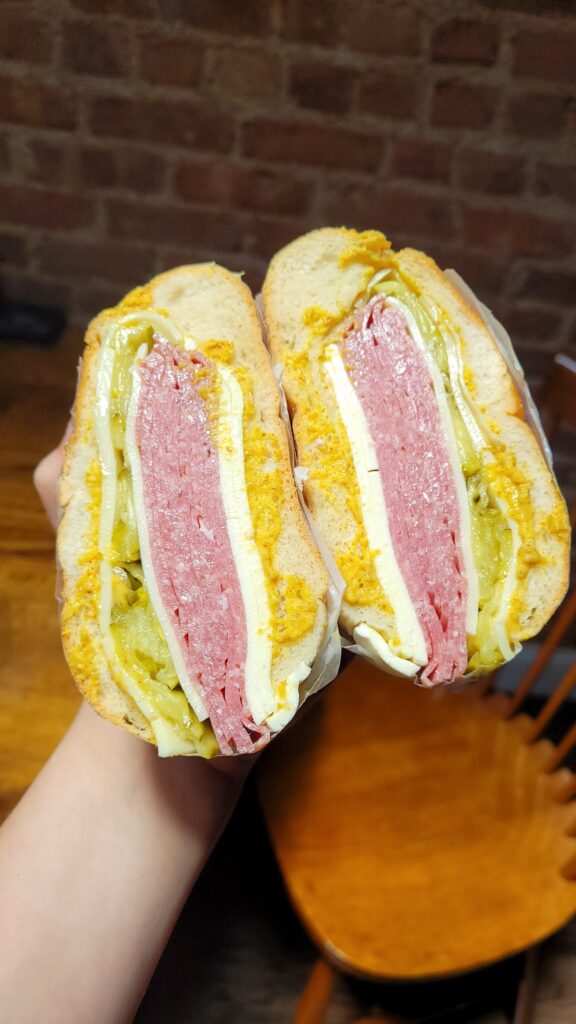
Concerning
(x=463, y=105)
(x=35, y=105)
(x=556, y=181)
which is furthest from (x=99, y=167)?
(x=556, y=181)

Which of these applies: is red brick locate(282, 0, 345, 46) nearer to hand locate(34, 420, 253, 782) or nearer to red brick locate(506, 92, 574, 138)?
red brick locate(506, 92, 574, 138)

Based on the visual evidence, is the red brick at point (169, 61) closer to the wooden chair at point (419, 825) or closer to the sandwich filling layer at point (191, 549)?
the sandwich filling layer at point (191, 549)

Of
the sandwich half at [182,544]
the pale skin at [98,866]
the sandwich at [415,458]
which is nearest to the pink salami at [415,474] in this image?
the sandwich at [415,458]

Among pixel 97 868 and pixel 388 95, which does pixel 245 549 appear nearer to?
pixel 97 868

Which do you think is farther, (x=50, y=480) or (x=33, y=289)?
(x=33, y=289)

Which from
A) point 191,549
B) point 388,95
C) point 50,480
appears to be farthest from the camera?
point 388,95

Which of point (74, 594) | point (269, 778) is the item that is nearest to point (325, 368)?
point (74, 594)
